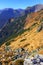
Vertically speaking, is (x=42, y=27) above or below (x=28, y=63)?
above

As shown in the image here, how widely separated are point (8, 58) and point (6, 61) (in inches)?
52.5

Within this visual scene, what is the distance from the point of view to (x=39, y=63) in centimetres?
3025

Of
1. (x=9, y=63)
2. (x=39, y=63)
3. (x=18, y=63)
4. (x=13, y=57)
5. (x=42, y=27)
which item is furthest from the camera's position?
(x=42, y=27)

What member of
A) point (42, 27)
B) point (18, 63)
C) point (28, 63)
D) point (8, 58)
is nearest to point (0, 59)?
point (8, 58)

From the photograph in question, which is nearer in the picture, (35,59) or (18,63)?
(35,59)

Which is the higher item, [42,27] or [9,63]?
[42,27]

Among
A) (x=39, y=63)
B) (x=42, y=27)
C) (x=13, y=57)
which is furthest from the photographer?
(x=42, y=27)

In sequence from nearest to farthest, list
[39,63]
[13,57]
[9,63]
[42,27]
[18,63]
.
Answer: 1. [39,63]
2. [18,63]
3. [9,63]
4. [13,57]
5. [42,27]

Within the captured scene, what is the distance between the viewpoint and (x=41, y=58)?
31.1m

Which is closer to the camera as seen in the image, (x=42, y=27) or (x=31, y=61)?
(x=31, y=61)

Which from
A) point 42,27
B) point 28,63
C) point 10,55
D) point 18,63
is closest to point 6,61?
point 10,55

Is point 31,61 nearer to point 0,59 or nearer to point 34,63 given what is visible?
point 34,63

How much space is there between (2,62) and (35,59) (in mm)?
12854

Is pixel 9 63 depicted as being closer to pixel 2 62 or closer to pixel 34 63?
pixel 2 62
